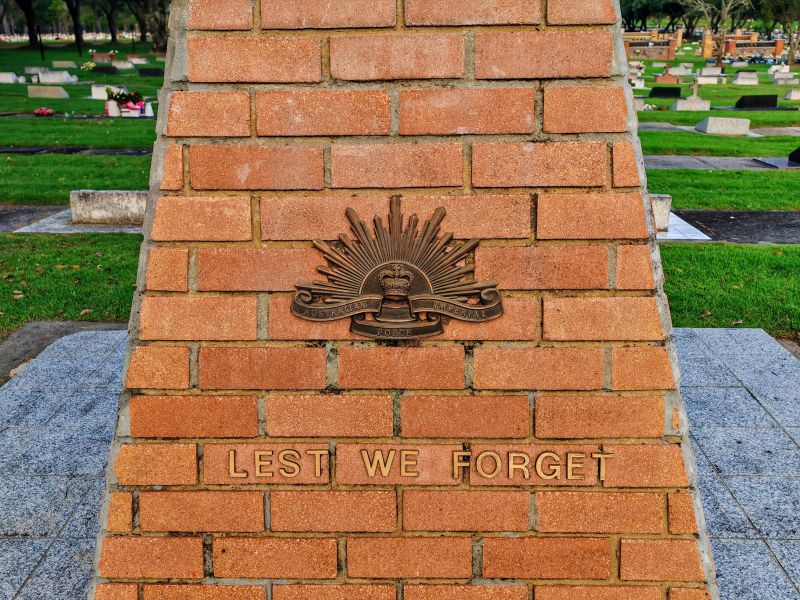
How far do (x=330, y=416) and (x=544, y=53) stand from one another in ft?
3.07

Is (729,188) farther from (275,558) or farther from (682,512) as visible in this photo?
(275,558)

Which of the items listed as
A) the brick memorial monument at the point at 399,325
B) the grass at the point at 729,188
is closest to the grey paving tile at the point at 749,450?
the brick memorial monument at the point at 399,325

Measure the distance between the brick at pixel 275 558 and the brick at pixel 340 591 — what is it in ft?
0.09

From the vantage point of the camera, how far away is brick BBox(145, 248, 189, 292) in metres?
1.78

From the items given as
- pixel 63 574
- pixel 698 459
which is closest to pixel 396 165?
pixel 63 574

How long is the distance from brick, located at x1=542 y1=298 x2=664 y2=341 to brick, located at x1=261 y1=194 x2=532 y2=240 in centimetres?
19

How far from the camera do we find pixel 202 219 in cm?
176

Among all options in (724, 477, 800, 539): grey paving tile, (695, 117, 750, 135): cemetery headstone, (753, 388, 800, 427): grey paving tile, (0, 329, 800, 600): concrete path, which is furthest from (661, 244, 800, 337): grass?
(695, 117, 750, 135): cemetery headstone

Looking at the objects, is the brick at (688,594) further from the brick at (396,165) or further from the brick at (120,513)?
the brick at (120,513)

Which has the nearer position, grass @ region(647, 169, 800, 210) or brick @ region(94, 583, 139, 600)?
brick @ region(94, 583, 139, 600)

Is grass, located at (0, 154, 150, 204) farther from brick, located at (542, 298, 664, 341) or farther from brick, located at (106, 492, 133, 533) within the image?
brick, located at (542, 298, 664, 341)

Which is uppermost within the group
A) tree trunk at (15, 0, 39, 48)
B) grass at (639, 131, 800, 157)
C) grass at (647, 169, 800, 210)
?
tree trunk at (15, 0, 39, 48)

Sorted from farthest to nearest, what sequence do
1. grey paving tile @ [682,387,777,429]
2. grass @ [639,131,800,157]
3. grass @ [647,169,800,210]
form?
grass @ [639,131,800,157]
grass @ [647,169,800,210]
grey paving tile @ [682,387,777,429]

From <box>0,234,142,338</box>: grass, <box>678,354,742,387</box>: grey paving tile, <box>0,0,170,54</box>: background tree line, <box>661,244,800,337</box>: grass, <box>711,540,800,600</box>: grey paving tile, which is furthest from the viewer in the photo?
<box>0,0,170,54</box>: background tree line
